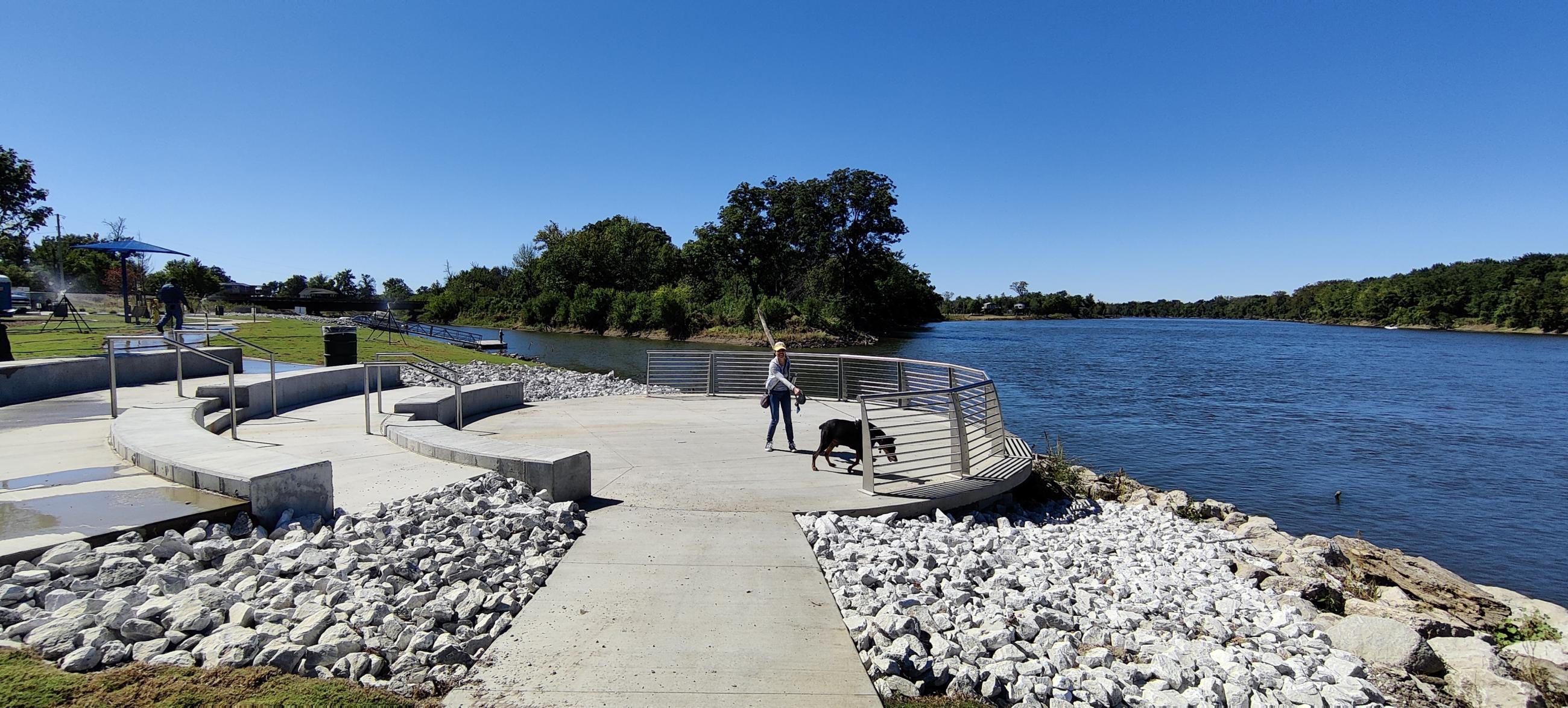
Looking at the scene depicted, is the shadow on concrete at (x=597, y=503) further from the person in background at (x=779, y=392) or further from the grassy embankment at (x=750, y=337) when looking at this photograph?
the grassy embankment at (x=750, y=337)

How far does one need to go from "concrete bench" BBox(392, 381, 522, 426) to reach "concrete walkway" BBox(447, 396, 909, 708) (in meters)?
3.69

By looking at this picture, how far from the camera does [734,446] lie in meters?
9.78

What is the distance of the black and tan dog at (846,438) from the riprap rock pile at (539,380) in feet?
38.5

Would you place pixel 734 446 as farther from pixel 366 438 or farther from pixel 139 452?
pixel 139 452

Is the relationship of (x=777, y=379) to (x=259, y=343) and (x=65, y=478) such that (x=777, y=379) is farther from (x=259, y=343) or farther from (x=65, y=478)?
(x=259, y=343)

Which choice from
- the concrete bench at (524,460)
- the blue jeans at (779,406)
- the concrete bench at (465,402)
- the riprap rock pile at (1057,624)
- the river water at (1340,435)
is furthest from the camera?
the river water at (1340,435)

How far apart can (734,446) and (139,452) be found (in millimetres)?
5980

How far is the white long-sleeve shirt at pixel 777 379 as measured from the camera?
927 cm

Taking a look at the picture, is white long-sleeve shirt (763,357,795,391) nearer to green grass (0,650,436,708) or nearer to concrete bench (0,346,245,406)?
green grass (0,650,436,708)

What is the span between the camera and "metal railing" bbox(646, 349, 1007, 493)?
8094 mm

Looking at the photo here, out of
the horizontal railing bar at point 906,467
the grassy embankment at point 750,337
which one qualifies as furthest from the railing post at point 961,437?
the grassy embankment at point 750,337

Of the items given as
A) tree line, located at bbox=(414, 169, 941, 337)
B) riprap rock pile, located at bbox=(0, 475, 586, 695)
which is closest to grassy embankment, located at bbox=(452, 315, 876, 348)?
tree line, located at bbox=(414, 169, 941, 337)

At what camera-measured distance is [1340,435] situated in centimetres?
2244

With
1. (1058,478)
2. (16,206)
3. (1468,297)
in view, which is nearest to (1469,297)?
(1468,297)
